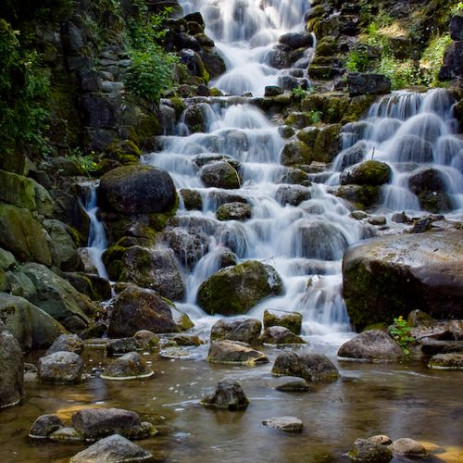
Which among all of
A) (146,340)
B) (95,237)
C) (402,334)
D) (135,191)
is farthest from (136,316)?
(135,191)

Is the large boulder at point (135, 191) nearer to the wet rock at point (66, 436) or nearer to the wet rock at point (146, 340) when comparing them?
the wet rock at point (146, 340)

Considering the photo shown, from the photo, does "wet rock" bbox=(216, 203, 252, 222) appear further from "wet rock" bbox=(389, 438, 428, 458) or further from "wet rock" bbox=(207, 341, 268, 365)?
"wet rock" bbox=(389, 438, 428, 458)

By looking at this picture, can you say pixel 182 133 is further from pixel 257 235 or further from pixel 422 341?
pixel 422 341

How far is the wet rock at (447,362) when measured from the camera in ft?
23.4

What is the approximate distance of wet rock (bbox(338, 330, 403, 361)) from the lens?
7.65 metres

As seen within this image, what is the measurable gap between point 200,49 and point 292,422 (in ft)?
75.5

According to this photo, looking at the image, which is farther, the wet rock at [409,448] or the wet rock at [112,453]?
the wet rock at [409,448]

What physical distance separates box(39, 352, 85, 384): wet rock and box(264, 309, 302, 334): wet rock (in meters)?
3.85

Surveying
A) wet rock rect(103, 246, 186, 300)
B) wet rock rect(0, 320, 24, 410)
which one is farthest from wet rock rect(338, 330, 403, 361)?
wet rock rect(103, 246, 186, 300)

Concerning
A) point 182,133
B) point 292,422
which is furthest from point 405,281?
point 182,133

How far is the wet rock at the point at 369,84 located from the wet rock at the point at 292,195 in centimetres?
569

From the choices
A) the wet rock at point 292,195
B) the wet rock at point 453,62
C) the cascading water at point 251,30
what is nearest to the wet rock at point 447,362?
the wet rock at point 292,195

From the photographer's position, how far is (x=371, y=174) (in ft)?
51.5

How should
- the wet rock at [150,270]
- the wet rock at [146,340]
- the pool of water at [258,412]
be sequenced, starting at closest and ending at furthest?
the pool of water at [258,412]
the wet rock at [146,340]
the wet rock at [150,270]
